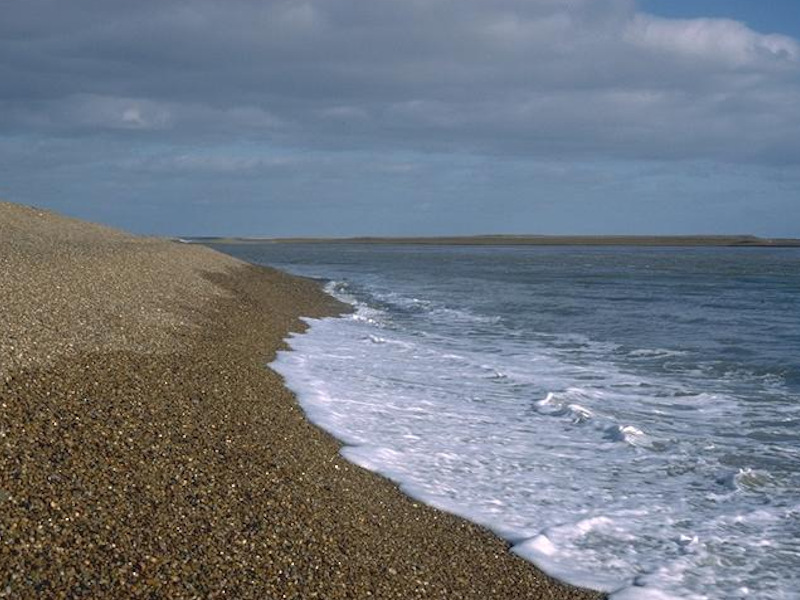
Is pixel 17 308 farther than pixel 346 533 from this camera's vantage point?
Yes

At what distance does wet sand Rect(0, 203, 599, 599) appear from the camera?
20.3ft

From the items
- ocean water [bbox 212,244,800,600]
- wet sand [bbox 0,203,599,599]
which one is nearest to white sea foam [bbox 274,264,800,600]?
ocean water [bbox 212,244,800,600]

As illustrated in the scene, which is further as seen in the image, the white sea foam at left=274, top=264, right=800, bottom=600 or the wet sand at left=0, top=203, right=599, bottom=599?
the white sea foam at left=274, top=264, right=800, bottom=600

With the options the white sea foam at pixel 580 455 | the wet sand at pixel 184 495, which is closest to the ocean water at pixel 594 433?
the white sea foam at pixel 580 455

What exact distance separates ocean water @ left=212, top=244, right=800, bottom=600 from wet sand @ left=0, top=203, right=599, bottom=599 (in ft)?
2.65

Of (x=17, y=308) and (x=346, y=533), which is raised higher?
(x=17, y=308)

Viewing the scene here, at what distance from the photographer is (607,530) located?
9180 mm

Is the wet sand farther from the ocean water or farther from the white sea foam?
the ocean water

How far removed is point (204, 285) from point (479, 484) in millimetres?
18677

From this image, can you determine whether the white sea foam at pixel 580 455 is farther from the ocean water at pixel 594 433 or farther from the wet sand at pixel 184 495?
the wet sand at pixel 184 495

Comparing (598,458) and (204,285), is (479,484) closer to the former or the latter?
(598,458)

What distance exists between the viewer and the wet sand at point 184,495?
20.3 ft

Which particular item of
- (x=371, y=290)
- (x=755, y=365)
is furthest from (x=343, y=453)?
Result: (x=371, y=290)

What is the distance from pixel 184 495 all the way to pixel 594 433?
25.2ft
